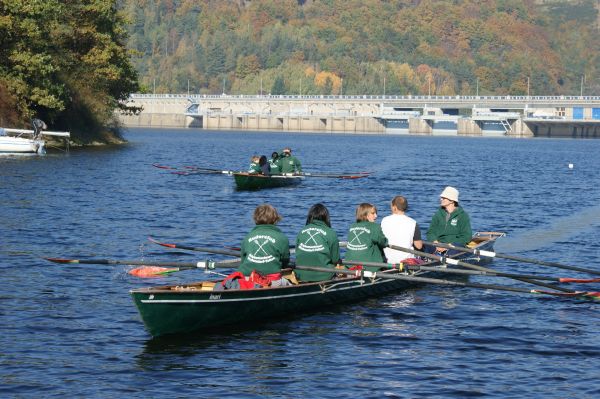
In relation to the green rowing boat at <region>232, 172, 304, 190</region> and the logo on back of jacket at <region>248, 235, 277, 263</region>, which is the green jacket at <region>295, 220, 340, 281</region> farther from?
the green rowing boat at <region>232, 172, 304, 190</region>

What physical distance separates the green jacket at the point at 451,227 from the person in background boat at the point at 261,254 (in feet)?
24.9

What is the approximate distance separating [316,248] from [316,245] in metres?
0.06

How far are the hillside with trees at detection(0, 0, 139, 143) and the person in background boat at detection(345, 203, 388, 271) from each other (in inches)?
2131

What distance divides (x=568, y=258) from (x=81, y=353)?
17.8m

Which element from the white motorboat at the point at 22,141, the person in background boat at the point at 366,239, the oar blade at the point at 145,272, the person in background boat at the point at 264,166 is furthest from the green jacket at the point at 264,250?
the white motorboat at the point at 22,141

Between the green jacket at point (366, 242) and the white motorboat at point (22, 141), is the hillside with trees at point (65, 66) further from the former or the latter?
the green jacket at point (366, 242)

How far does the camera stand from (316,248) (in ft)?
69.9

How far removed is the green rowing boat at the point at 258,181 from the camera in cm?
5244

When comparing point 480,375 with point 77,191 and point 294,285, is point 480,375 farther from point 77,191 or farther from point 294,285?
point 77,191

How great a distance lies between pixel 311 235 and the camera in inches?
837

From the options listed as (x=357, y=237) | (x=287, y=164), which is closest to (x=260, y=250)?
(x=357, y=237)

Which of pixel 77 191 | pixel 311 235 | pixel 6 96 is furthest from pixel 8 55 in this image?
pixel 311 235

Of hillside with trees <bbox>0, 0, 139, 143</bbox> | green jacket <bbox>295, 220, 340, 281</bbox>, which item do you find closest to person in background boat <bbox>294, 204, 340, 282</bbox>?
green jacket <bbox>295, 220, 340, 281</bbox>

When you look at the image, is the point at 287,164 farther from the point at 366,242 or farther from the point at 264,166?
the point at 366,242
